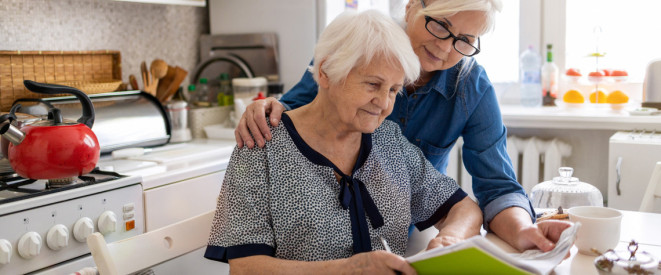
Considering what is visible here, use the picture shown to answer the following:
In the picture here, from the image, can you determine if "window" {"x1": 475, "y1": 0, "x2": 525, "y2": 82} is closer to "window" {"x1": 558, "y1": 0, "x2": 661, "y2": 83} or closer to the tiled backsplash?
"window" {"x1": 558, "y1": 0, "x2": 661, "y2": 83}

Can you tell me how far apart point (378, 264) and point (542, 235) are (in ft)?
1.24

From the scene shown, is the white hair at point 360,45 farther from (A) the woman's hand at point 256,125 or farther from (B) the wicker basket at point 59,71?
(B) the wicker basket at point 59,71

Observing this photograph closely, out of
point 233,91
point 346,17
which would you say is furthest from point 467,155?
point 233,91

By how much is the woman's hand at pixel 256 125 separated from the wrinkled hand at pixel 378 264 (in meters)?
0.34

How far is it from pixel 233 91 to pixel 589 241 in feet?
6.61

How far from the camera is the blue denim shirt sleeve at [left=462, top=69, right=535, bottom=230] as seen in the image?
1447 millimetres

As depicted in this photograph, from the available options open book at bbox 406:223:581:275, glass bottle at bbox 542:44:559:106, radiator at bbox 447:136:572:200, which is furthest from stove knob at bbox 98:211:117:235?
glass bottle at bbox 542:44:559:106

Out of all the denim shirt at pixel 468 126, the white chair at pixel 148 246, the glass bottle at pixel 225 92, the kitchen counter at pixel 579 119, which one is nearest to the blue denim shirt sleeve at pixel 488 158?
the denim shirt at pixel 468 126

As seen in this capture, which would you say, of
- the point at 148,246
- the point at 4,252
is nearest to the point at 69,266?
the point at 4,252

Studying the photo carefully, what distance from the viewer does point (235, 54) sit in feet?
9.79

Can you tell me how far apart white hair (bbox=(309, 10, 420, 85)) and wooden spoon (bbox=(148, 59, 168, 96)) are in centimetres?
151

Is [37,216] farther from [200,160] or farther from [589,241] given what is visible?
[589,241]

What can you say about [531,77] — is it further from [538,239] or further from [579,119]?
[538,239]

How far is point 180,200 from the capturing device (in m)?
2.09
